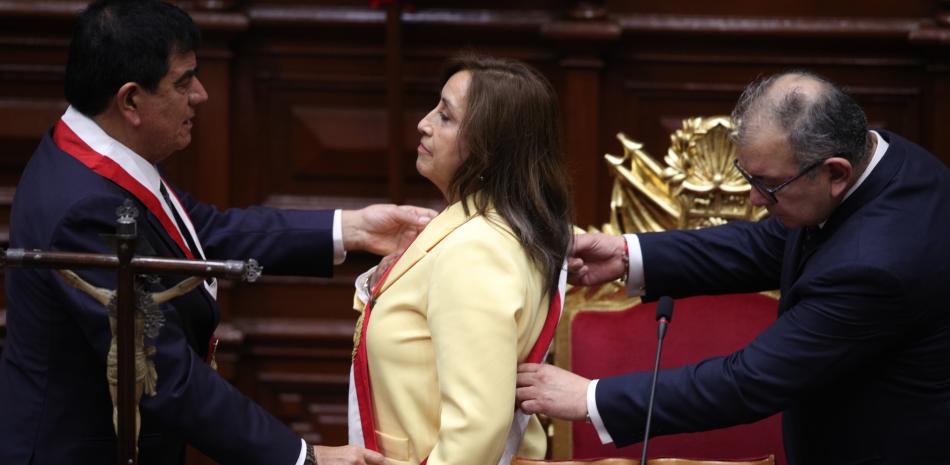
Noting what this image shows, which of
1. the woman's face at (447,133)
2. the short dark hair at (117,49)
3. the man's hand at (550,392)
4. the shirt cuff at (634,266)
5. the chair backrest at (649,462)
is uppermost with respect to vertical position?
the short dark hair at (117,49)

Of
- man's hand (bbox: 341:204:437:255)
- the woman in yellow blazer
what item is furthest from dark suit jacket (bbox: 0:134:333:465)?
man's hand (bbox: 341:204:437:255)

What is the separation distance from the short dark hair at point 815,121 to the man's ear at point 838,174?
0.6 inches

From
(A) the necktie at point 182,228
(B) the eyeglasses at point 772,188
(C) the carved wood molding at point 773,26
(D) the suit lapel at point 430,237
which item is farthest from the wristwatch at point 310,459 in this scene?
(C) the carved wood molding at point 773,26

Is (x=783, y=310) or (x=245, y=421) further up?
(x=783, y=310)

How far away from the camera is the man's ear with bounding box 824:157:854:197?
7.30 ft

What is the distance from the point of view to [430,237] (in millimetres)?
2275

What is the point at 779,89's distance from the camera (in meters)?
2.26

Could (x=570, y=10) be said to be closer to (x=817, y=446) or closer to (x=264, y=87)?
(x=264, y=87)

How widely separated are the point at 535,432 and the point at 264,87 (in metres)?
1.73

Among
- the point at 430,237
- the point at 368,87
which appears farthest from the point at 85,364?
the point at 368,87

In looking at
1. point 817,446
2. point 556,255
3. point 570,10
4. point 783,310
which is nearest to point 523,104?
point 556,255

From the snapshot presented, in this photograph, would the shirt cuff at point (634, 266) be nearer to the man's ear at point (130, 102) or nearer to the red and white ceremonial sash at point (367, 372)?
the red and white ceremonial sash at point (367, 372)

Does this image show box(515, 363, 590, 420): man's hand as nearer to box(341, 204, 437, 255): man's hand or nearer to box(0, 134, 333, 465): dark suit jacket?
box(0, 134, 333, 465): dark suit jacket

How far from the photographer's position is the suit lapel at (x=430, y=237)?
7.40ft
